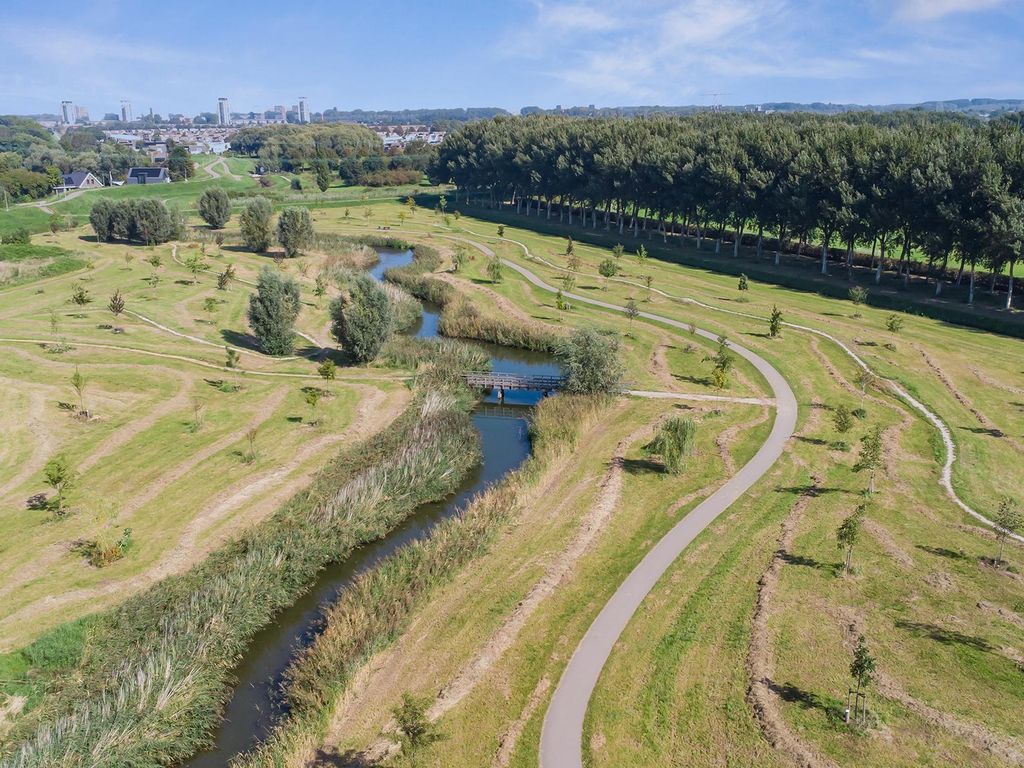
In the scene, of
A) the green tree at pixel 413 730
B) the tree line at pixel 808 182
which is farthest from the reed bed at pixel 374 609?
the tree line at pixel 808 182

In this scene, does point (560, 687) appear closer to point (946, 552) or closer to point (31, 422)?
A: point (946, 552)

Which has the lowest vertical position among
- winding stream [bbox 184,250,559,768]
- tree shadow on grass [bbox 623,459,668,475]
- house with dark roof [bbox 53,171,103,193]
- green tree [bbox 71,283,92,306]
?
winding stream [bbox 184,250,559,768]

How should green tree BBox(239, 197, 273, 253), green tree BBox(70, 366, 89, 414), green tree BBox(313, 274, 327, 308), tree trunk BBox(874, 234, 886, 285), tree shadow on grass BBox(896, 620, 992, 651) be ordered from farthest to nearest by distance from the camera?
green tree BBox(239, 197, 273, 253)
tree trunk BBox(874, 234, 886, 285)
green tree BBox(313, 274, 327, 308)
green tree BBox(70, 366, 89, 414)
tree shadow on grass BBox(896, 620, 992, 651)

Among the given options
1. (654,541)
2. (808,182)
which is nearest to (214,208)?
(808,182)

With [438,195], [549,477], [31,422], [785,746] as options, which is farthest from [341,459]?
[438,195]

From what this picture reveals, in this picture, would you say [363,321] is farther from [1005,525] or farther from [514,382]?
[1005,525]

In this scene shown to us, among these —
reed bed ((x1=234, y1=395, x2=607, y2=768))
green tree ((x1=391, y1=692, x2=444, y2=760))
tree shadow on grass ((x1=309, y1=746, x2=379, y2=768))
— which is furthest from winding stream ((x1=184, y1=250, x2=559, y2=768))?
green tree ((x1=391, y1=692, x2=444, y2=760))

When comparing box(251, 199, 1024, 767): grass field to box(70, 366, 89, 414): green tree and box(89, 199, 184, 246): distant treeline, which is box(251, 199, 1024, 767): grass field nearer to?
box(70, 366, 89, 414): green tree
